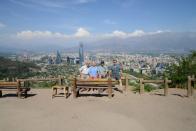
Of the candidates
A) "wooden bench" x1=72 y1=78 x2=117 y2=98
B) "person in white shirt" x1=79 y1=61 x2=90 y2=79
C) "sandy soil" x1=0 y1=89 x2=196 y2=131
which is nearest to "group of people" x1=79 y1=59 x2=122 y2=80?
"person in white shirt" x1=79 y1=61 x2=90 y2=79

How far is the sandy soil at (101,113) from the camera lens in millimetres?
8055

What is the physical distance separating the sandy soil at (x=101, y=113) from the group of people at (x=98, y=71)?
165 centimetres

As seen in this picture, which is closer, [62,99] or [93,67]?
[62,99]

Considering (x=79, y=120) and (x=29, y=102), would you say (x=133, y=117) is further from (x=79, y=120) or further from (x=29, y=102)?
(x=29, y=102)

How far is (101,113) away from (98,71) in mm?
4771

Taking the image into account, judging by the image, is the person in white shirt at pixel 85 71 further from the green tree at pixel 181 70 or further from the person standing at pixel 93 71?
the green tree at pixel 181 70

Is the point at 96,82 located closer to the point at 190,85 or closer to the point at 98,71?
the point at 98,71

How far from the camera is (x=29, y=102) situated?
11.8 m

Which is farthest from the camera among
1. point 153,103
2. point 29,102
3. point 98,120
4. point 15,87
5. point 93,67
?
point 93,67

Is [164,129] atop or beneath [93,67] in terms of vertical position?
beneath

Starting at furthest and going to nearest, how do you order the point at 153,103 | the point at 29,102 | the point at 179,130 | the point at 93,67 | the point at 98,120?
1. the point at 93,67
2. the point at 29,102
3. the point at 153,103
4. the point at 98,120
5. the point at 179,130

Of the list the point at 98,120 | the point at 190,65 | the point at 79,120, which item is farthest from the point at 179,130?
the point at 190,65

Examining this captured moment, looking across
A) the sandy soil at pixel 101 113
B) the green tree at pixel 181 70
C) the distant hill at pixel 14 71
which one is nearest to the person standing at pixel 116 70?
the sandy soil at pixel 101 113

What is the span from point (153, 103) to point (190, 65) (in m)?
7.68
